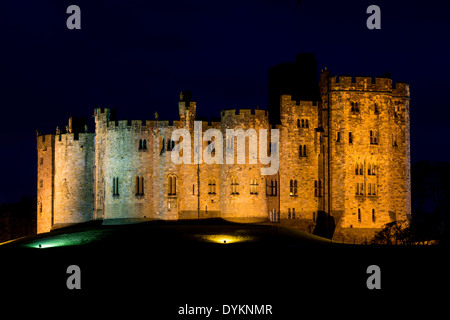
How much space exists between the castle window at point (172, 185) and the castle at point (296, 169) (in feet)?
0.25

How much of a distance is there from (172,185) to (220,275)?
72.9ft

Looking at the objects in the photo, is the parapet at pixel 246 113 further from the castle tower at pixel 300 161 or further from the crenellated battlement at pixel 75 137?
the crenellated battlement at pixel 75 137

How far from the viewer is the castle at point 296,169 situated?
2584 inches

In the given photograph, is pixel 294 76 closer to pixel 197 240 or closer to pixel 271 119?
pixel 271 119

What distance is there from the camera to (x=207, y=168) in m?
67.2

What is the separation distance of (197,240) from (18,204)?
44485mm

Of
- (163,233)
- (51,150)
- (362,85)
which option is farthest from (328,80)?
(51,150)

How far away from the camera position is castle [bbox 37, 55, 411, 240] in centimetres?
6562

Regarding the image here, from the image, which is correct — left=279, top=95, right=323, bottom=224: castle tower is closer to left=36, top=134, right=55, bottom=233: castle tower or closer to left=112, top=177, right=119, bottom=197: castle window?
left=112, top=177, right=119, bottom=197: castle window

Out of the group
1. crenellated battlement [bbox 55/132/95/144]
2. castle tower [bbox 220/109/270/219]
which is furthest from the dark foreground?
crenellated battlement [bbox 55/132/95/144]

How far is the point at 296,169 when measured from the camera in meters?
66.4

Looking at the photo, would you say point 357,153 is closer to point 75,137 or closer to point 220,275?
point 220,275

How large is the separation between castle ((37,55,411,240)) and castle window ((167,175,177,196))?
78 millimetres

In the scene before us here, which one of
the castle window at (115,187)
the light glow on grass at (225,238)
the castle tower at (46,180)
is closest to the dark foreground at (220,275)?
the light glow on grass at (225,238)
